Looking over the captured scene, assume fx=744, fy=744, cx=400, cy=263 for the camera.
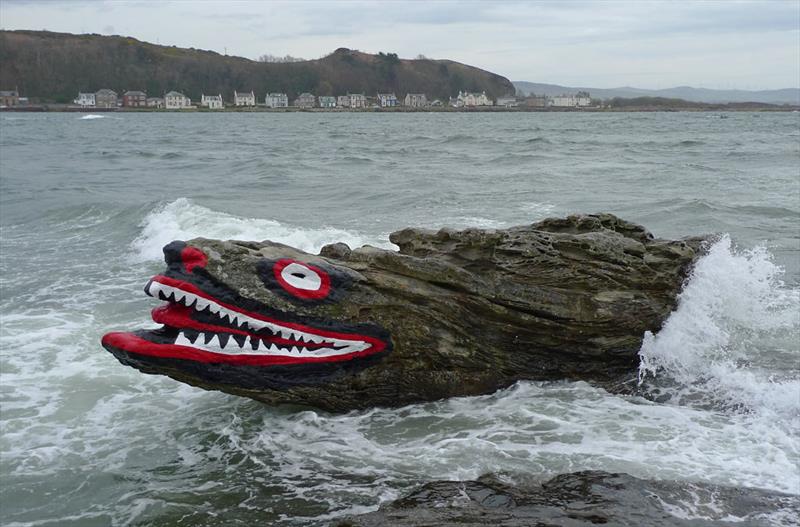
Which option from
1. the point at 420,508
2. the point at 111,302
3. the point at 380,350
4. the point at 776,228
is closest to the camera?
the point at 420,508

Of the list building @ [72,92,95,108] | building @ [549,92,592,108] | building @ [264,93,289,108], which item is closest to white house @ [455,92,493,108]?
building @ [549,92,592,108]

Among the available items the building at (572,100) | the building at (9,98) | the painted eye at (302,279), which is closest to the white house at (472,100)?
the building at (572,100)

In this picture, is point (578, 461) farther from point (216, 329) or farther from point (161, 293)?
point (161, 293)

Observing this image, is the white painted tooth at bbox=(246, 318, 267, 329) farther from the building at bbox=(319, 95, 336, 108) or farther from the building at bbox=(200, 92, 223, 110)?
the building at bbox=(319, 95, 336, 108)

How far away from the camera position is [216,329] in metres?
6.71

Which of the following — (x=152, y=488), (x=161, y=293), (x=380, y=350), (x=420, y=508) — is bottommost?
(x=152, y=488)

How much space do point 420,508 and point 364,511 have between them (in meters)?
0.52

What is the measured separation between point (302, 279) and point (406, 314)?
3.41 feet

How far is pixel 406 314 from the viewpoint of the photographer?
7.09m

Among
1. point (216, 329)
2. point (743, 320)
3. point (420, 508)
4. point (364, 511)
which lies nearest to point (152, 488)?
point (216, 329)

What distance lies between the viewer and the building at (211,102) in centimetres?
17431

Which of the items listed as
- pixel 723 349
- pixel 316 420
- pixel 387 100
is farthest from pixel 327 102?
pixel 316 420

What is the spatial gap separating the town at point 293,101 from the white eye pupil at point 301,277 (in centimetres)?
17110

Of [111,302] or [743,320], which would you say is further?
[111,302]
